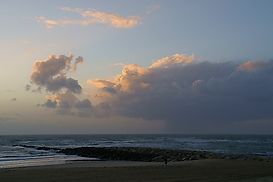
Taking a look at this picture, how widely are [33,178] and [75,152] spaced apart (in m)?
38.0

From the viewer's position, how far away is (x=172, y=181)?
63.4ft

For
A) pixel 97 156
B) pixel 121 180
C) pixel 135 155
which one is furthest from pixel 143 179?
pixel 97 156

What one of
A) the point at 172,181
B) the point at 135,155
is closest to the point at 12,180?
the point at 172,181

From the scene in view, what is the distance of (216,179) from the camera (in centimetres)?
1991

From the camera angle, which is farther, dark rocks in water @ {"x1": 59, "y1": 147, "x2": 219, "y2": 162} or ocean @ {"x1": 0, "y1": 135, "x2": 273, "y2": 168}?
ocean @ {"x1": 0, "y1": 135, "x2": 273, "y2": 168}

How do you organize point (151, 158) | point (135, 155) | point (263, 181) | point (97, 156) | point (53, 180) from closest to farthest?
1. point (263, 181)
2. point (53, 180)
3. point (151, 158)
4. point (135, 155)
5. point (97, 156)

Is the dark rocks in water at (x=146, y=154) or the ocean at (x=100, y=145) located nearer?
the dark rocks in water at (x=146, y=154)

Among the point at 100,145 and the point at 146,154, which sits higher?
the point at 100,145

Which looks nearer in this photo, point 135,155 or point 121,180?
point 121,180

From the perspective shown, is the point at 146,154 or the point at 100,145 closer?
the point at 146,154

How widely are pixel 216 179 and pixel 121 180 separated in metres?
4.48

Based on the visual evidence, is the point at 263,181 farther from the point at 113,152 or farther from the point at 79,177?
the point at 113,152

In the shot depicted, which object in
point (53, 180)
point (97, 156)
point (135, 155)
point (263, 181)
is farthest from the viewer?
point (97, 156)

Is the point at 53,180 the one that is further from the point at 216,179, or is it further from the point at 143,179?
the point at 216,179
